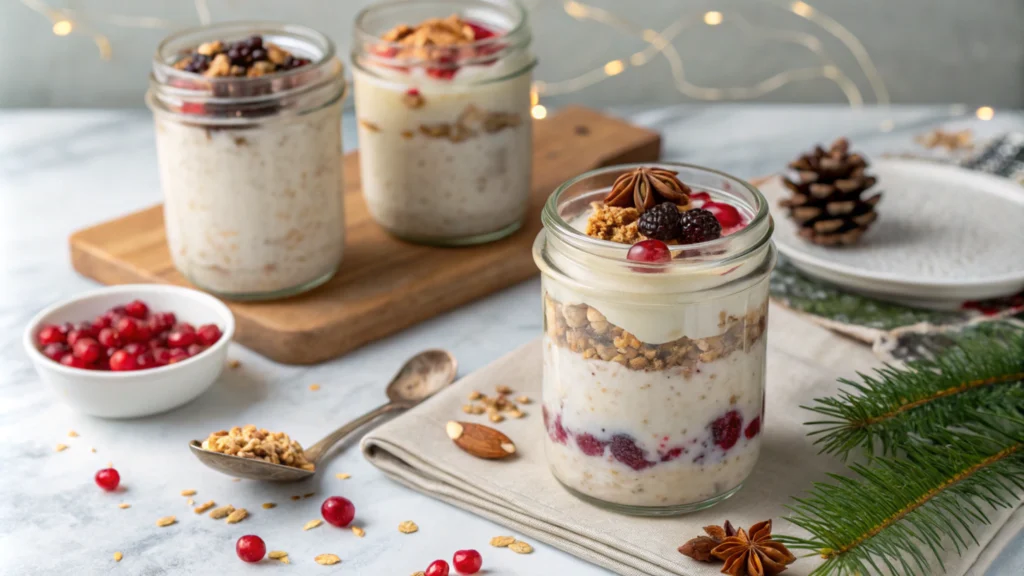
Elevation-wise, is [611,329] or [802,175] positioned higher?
[611,329]

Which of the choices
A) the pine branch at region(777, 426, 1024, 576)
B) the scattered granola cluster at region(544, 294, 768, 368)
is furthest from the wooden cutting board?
the pine branch at region(777, 426, 1024, 576)

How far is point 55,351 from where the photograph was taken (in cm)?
120

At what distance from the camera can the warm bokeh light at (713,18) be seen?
2096mm

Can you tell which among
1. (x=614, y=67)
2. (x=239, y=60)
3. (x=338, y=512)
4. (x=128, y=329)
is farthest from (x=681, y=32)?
(x=338, y=512)

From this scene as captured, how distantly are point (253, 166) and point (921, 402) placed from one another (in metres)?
0.78

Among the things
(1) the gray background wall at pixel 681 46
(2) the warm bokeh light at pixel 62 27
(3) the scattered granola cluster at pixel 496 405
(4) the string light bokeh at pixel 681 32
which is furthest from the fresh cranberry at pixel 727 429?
(2) the warm bokeh light at pixel 62 27

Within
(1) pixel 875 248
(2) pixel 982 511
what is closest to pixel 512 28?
(1) pixel 875 248

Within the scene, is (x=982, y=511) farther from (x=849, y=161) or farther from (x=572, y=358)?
(x=849, y=161)

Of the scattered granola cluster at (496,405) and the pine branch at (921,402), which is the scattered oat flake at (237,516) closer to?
the scattered granola cluster at (496,405)

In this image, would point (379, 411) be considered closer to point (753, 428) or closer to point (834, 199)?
point (753, 428)

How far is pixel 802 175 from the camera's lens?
4.85ft

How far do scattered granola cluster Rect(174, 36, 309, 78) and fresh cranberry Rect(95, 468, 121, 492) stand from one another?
1.51 feet

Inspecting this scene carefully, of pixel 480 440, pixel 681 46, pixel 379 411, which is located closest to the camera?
pixel 480 440

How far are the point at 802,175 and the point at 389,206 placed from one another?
56 centimetres
